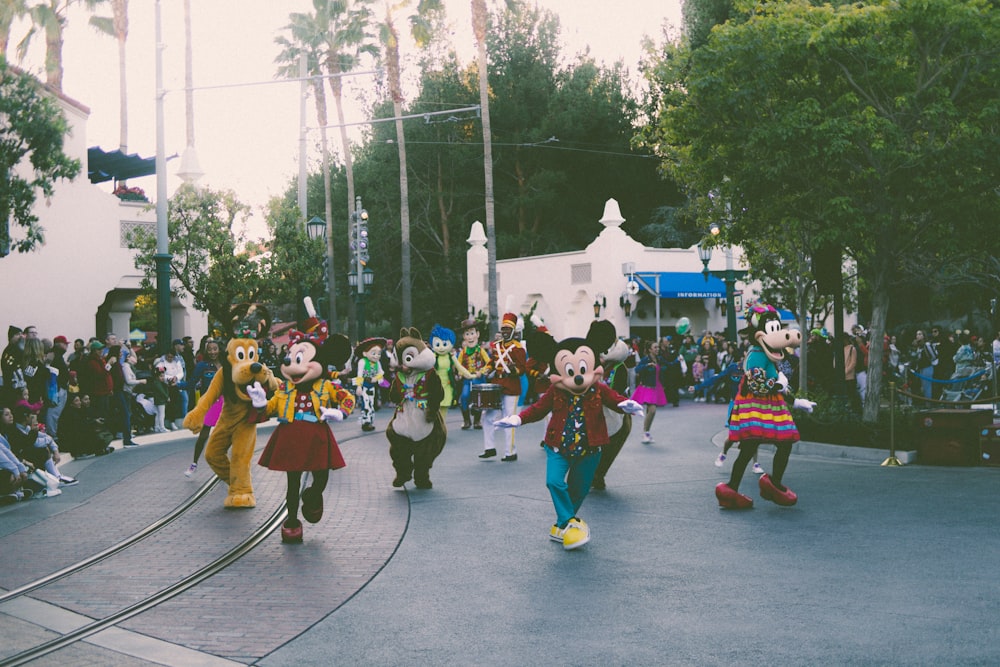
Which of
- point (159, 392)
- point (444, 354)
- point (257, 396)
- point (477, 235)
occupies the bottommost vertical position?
point (159, 392)

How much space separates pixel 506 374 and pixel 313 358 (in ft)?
17.8

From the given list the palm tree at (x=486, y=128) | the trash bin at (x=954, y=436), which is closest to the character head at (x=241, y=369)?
the trash bin at (x=954, y=436)

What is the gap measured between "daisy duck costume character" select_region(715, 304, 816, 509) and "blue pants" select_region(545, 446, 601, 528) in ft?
5.43

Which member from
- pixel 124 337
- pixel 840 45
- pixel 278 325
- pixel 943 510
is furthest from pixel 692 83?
pixel 278 325

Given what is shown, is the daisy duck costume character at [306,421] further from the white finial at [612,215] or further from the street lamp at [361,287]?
the white finial at [612,215]

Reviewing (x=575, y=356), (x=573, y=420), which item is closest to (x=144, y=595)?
(x=573, y=420)

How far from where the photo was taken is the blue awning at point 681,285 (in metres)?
33.5

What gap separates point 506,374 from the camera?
1385 centimetres

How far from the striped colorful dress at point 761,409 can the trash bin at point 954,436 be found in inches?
143

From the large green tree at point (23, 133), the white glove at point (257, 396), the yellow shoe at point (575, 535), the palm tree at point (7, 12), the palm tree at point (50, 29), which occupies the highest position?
the palm tree at point (50, 29)

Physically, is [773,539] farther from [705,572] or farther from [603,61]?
[603,61]

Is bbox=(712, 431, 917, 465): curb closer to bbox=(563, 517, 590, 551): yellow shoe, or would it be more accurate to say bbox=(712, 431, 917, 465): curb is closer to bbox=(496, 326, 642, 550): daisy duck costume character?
bbox=(496, 326, 642, 550): daisy duck costume character

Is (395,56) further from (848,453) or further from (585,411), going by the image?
(585,411)

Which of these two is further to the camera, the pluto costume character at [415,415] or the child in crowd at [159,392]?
Answer: the child in crowd at [159,392]
